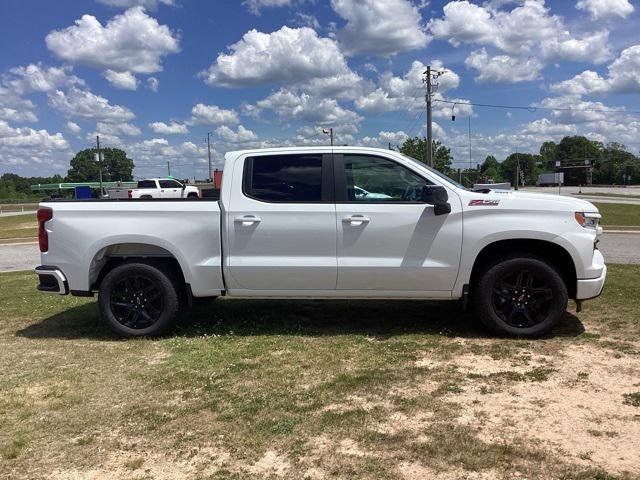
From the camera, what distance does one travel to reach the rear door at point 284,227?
5402 millimetres

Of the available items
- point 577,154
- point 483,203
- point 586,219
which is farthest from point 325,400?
point 577,154

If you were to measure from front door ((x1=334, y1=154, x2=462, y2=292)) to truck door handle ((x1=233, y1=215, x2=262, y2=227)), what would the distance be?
0.80m

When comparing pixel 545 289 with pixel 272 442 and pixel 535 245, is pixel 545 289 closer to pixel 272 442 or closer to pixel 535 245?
pixel 535 245

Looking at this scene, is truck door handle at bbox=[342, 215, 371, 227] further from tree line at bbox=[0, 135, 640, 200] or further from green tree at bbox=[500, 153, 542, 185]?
green tree at bbox=[500, 153, 542, 185]

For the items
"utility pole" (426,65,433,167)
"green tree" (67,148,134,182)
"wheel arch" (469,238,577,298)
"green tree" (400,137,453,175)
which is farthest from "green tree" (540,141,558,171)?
"wheel arch" (469,238,577,298)

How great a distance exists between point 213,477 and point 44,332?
402cm

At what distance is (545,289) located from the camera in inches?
208

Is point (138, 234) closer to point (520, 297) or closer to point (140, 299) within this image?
point (140, 299)

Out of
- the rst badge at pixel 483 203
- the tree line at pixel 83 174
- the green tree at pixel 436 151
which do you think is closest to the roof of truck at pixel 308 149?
the rst badge at pixel 483 203

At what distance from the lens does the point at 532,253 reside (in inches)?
213

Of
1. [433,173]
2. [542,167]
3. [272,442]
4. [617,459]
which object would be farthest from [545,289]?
[542,167]

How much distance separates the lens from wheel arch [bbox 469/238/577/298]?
17.6ft

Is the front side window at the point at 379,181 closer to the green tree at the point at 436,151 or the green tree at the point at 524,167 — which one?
the green tree at the point at 436,151

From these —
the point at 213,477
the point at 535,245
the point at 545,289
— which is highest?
the point at 535,245
